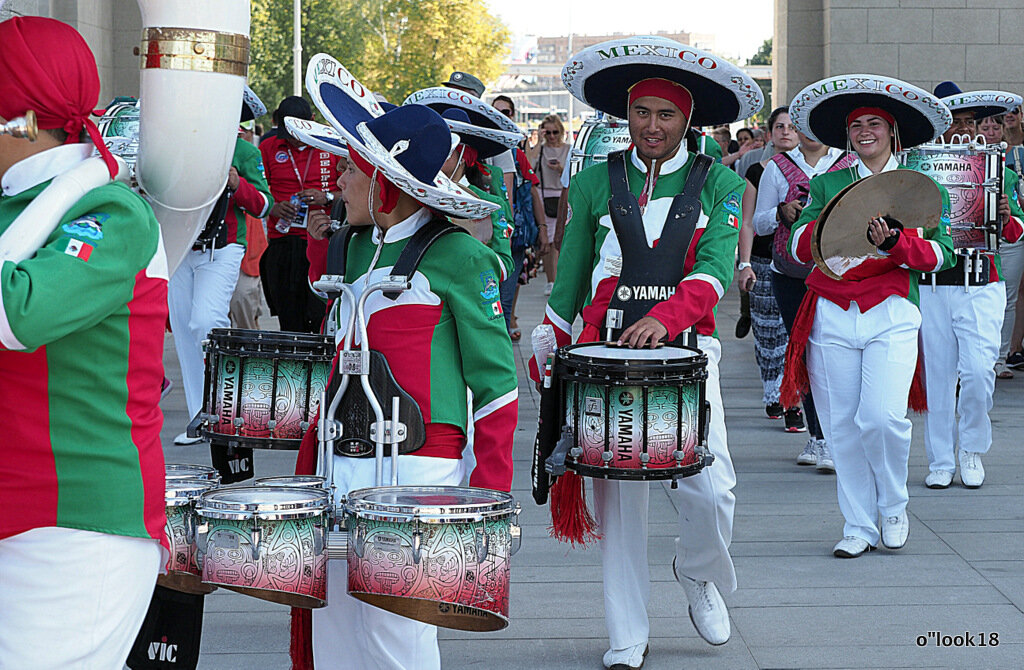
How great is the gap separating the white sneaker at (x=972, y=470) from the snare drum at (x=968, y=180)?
113cm

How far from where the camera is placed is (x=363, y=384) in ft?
11.3

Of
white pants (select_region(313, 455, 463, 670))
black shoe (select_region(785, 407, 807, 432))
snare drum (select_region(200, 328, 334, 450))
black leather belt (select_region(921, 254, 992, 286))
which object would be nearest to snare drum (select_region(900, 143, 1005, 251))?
black leather belt (select_region(921, 254, 992, 286))

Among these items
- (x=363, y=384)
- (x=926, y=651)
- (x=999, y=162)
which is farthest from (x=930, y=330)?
(x=363, y=384)

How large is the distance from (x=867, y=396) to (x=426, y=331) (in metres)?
2.97

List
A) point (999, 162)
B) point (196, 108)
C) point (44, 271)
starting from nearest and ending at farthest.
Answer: point (44, 271) → point (196, 108) → point (999, 162)

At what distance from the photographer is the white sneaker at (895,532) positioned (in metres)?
6.10

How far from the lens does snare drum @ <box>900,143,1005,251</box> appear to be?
6.91 meters

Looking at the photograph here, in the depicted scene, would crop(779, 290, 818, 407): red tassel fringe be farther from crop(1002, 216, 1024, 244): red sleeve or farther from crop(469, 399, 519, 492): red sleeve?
crop(469, 399, 519, 492): red sleeve

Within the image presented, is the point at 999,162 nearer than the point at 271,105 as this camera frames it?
Yes

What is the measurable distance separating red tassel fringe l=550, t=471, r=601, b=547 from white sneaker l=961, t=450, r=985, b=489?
3307 millimetres

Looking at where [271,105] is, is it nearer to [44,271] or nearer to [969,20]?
[969,20]

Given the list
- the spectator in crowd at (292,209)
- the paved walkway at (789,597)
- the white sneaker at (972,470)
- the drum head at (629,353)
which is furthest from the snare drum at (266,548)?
the spectator in crowd at (292,209)

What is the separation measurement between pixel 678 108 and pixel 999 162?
9.46 ft

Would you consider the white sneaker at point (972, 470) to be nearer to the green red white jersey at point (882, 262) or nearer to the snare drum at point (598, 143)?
the green red white jersey at point (882, 262)
